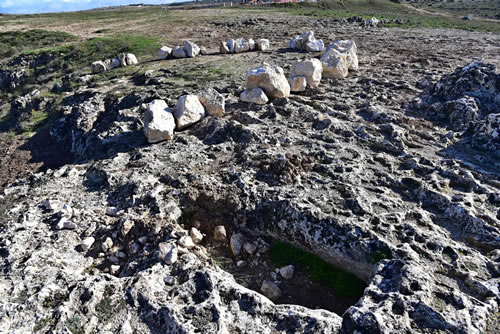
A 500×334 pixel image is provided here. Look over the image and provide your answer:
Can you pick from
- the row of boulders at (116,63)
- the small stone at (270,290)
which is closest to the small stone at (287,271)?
the small stone at (270,290)

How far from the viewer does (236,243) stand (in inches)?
269

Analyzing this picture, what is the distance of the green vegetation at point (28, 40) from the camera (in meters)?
31.0

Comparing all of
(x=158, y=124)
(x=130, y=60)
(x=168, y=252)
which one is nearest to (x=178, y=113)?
(x=158, y=124)

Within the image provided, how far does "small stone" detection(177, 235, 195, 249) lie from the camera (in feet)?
20.9

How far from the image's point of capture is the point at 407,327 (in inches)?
175

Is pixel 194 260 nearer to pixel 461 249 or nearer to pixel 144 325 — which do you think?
pixel 144 325

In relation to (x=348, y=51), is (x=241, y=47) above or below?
below

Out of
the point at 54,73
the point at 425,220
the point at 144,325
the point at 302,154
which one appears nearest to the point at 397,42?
the point at 302,154

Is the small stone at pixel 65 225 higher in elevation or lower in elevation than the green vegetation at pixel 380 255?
lower

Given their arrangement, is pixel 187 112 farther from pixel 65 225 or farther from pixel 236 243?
pixel 236 243

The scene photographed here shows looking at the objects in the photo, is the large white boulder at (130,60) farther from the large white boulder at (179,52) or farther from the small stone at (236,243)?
the small stone at (236,243)

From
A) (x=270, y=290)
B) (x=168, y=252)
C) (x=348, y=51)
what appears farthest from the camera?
(x=348, y=51)

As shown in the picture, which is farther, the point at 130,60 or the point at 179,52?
the point at 130,60

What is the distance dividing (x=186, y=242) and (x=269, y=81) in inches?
282
